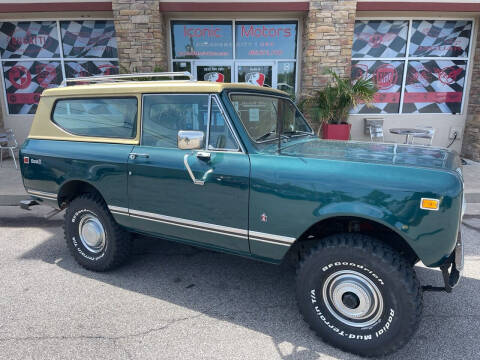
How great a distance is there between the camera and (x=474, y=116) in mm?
8945

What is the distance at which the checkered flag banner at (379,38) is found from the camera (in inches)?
351

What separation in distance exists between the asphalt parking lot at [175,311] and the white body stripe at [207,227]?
70 centimetres

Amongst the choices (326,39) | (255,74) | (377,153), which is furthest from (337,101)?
(377,153)

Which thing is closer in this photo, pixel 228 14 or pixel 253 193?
pixel 253 193

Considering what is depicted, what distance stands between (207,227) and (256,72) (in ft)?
24.0

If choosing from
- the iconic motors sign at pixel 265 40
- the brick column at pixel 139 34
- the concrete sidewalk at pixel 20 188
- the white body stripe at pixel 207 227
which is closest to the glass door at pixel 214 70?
the iconic motors sign at pixel 265 40

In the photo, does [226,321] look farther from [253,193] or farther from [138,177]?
[138,177]

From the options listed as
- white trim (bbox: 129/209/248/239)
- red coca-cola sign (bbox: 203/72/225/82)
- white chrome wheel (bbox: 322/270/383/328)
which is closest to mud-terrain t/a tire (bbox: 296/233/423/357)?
white chrome wheel (bbox: 322/270/383/328)

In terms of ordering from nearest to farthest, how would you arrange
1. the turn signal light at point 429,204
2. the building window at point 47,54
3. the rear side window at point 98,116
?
the turn signal light at point 429,204, the rear side window at point 98,116, the building window at point 47,54

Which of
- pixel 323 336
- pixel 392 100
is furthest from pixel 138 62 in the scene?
pixel 323 336

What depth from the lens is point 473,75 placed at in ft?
29.3

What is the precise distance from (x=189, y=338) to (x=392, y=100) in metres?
8.91

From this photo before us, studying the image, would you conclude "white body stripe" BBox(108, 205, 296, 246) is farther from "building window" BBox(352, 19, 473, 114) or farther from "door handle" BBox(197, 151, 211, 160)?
"building window" BBox(352, 19, 473, 114)

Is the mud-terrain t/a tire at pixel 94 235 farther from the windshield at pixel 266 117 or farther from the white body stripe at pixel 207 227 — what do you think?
→ the windshield at pixel 266 117
